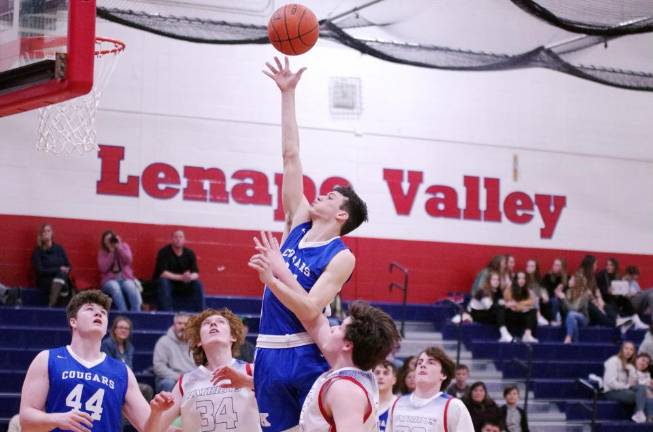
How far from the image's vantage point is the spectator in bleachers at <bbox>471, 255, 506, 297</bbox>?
16266mm

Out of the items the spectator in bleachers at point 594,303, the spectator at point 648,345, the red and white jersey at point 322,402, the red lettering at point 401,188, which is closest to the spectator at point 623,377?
the spectator at point 648,345

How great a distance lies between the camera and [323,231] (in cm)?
591

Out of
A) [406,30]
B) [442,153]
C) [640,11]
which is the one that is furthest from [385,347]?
[442,153]

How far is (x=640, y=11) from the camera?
11055 millimetres

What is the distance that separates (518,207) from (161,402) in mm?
12604

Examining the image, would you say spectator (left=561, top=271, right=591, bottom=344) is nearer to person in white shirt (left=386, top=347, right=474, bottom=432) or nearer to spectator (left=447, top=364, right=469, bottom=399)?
spectator (left=447, top=364, right=469, bottom=399)

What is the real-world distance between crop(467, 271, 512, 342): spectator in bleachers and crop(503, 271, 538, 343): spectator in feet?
0.39

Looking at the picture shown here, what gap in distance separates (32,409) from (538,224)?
13.2 meters

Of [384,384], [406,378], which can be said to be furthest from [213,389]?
[406,378]

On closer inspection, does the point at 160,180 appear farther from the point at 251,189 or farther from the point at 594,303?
the point at 594,303

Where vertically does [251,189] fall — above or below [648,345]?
above

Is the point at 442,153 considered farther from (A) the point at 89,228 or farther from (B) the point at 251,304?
(A) the point at 89,228

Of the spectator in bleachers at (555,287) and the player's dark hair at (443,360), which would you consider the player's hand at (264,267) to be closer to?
the player's dark hair at (443,360)

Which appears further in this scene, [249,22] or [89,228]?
[89,228]
